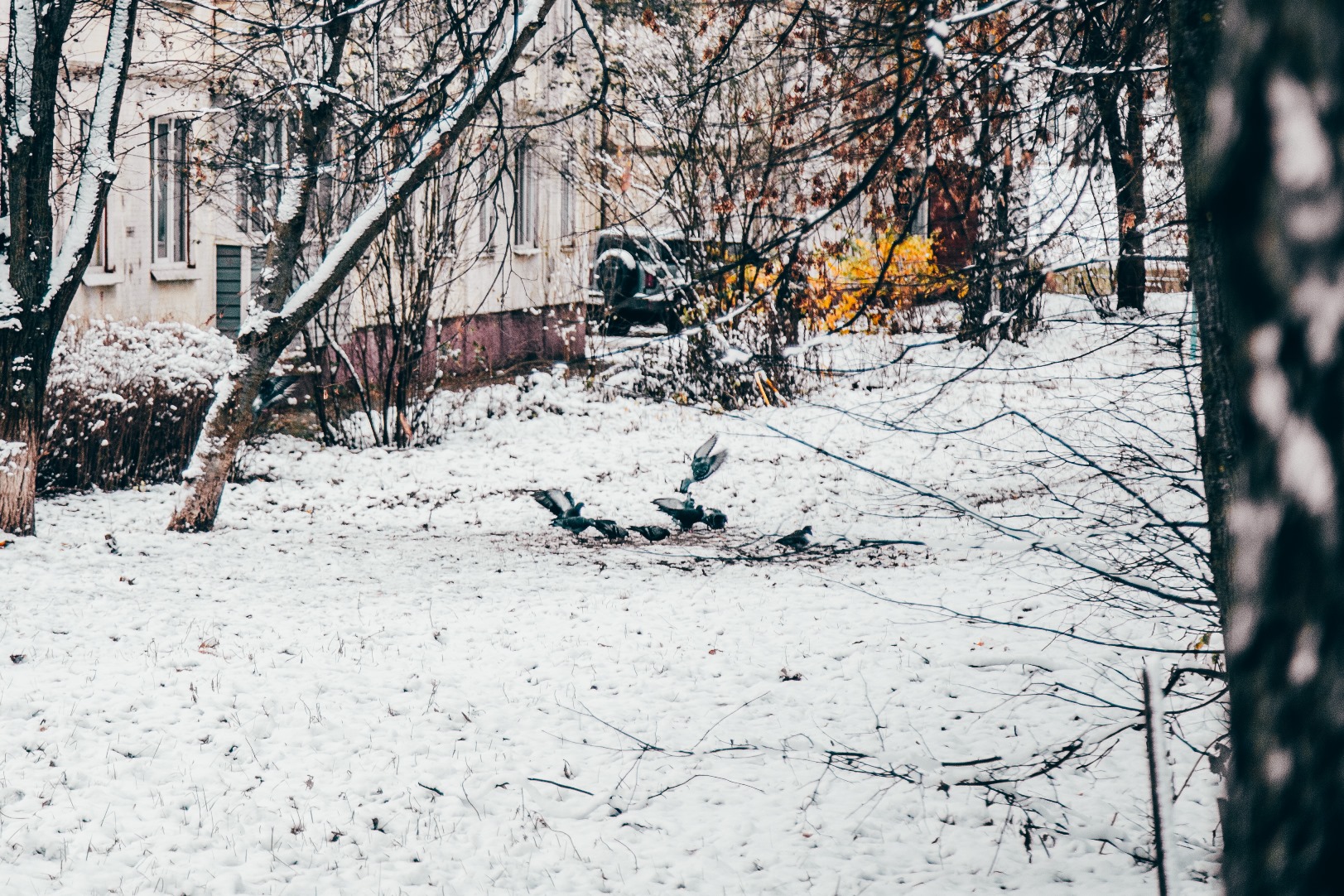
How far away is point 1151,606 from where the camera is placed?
13.9 feet

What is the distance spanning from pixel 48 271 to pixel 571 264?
10.7 meters

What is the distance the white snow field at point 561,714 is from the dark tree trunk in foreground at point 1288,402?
8.69 feet

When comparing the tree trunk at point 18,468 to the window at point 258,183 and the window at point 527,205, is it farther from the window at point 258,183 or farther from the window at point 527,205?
the window at point 527,205

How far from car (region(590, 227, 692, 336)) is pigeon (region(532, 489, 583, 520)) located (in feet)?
12.1

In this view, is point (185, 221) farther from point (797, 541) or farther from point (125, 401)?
point (797, 541)

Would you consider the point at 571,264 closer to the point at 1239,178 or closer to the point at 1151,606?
the point at 1151,606

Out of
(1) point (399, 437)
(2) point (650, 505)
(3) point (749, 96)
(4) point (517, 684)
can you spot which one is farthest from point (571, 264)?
(4) point (517, 684)

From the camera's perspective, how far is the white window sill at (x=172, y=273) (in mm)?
12984

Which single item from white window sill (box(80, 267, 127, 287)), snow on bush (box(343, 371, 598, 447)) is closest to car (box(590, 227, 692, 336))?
snow on bush (box(343, 371, 598, 447))

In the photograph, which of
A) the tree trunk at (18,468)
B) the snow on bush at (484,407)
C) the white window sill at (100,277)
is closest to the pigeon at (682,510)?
the tree trunk at (18,468)

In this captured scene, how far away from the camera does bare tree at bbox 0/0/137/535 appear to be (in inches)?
297

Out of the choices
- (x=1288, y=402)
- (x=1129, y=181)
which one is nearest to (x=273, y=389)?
(x=1129, y=181)

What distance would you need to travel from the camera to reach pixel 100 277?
12.1 m

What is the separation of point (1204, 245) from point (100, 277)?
37.6 feet
